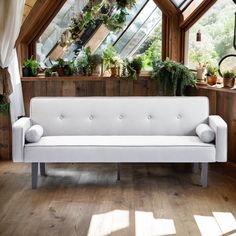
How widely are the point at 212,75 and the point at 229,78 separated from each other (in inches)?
13.1

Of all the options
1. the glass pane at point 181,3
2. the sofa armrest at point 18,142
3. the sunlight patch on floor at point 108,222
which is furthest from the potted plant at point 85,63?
the sunlight patch on floor at point 108,222

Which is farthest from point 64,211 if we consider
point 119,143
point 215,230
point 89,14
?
point 89,14

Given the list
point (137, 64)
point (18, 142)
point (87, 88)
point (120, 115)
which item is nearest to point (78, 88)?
point (87, 88)

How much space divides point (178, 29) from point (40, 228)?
3.12 metres

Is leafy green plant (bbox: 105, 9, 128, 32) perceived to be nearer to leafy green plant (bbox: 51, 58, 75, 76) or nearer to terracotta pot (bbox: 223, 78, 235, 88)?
leafy green plant (bbox: 51, 58, 75, 76)

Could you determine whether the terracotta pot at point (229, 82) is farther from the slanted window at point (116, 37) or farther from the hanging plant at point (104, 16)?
the hanging plant at point (104, 16)

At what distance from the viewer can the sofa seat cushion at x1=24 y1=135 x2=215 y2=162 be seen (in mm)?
3752

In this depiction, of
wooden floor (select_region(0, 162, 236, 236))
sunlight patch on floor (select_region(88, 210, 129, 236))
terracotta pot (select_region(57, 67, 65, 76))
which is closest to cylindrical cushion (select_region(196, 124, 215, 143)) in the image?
wooden floor (select_region(0, 162, 236, 236))

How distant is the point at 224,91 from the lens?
4297mm

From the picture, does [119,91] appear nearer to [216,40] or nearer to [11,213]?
[216,40]

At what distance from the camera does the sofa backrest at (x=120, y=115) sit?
4262 mm

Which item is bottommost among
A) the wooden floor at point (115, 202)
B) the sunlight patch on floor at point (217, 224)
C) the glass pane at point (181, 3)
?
the sunlight patch on floor at point (217, 224)

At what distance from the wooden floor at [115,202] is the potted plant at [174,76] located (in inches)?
36.8

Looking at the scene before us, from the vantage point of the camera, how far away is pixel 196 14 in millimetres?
4832
